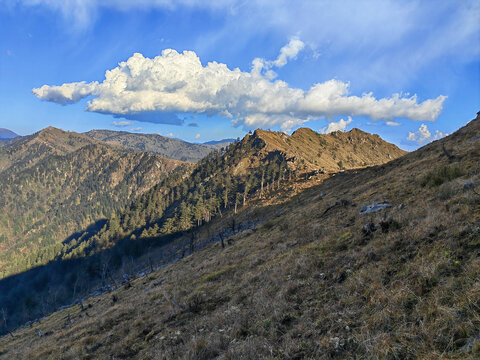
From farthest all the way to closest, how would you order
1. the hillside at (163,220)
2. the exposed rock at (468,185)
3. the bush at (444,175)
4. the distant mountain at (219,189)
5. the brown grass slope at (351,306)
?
the distant mountain at (219,189) → the hillside at (163,220) → the bush at (444,175) → the exposed rock at (468,185) → the brown grass slope at (351,306)

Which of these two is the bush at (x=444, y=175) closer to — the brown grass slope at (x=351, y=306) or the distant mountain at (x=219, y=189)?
the brown grass slope at (x=351, y=306)

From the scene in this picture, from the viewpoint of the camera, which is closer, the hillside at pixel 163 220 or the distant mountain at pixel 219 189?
the hillside at pixel 163 220

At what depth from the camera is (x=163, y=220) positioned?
149m

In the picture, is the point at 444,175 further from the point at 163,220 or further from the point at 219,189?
the point at 163,220

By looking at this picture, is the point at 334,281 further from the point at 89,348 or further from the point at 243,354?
the point at 89,348

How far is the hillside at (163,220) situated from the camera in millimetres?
111812

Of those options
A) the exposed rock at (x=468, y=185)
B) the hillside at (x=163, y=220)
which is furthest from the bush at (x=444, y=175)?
the hillside at (x=163, y=220)

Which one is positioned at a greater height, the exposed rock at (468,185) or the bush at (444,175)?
the bush at (444,175)

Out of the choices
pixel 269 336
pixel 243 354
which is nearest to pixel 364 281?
pixel 269 336

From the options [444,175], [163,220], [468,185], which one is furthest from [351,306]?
[163,220]

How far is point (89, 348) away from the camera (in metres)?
11.4

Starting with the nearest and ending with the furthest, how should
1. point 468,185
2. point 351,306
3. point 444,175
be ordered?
point 351,306
point 468,185
point 444,175

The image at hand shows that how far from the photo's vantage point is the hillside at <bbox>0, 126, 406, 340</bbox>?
11181cm

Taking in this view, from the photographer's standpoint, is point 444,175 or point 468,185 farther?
point 444,175
